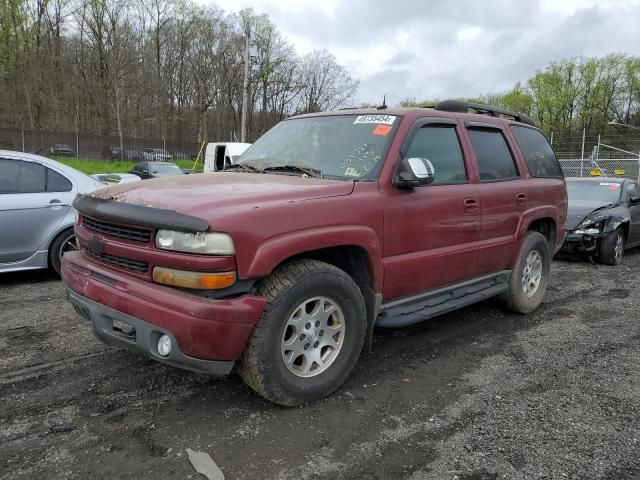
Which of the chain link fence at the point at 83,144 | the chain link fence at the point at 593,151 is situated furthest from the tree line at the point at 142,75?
the chain link fence at the point at 593,151

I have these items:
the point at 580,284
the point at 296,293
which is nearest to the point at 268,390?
the point at 296,293

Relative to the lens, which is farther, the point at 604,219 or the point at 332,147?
the point at 604,219

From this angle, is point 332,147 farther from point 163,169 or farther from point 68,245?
point 163,169

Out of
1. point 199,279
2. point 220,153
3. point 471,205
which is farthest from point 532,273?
point 220,153

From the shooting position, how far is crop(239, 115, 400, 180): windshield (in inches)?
141

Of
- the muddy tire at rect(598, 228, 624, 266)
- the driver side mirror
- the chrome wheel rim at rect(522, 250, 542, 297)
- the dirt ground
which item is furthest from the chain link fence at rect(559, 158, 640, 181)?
the driver side mirror

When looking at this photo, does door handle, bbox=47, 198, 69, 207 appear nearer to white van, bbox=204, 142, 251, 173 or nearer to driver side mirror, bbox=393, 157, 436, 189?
driver side mirror, bbox=393, 157, 436, 189

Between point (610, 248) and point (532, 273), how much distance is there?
365 centimetres

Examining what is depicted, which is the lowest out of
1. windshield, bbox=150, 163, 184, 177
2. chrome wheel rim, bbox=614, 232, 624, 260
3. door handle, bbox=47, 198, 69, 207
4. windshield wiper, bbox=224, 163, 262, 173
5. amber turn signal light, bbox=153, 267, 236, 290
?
chrome wheel rim, bbox=614, 232, 624, 260

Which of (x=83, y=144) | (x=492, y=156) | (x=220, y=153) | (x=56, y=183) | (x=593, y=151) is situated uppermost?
(x=593, y=151)

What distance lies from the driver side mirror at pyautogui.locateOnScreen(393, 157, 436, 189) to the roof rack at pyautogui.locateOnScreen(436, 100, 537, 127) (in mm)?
1193

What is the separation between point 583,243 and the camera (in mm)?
8070

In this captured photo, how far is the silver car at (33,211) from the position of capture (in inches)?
223

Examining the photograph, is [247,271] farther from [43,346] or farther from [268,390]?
[43,346]
